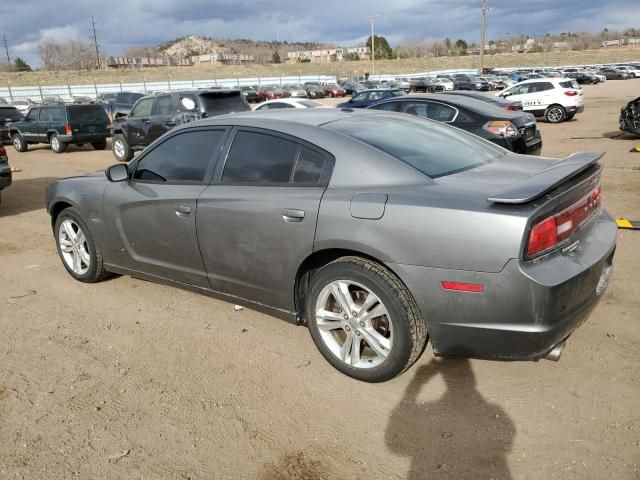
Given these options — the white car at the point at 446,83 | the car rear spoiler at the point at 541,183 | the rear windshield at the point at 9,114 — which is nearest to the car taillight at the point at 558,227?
the car rear spoiler at the point at 541,183

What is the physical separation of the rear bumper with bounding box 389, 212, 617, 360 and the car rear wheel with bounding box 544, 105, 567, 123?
18.4 meters

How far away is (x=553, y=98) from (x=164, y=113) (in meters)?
14.1

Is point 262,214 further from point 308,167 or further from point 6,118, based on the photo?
point 6,118

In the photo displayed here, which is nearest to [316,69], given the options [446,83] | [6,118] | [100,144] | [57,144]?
[446,83]

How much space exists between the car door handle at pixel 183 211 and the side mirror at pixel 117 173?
0.80m

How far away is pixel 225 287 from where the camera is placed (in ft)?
12.2

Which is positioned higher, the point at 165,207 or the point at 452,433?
the point at 165,207

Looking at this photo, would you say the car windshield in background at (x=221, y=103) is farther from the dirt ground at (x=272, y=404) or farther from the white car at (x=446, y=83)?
the white car at (x=446, y=83)

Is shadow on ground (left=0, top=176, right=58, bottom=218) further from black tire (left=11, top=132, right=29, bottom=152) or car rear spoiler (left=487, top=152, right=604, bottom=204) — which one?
car rear spoiler (left=487, top=152, right=604, bottom=204)

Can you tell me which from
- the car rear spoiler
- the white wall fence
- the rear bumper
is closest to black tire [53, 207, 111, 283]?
the rear bumper

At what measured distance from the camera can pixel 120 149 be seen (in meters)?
14.3

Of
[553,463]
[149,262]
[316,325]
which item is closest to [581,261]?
[553,463]

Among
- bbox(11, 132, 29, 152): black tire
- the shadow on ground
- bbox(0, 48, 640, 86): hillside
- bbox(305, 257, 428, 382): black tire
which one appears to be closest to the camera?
bbox(305, 257, 428, 382): black tire

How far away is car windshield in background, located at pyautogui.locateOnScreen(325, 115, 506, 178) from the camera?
322 centimetres
